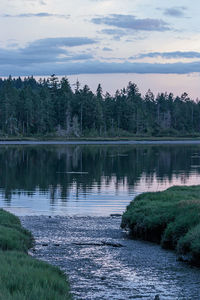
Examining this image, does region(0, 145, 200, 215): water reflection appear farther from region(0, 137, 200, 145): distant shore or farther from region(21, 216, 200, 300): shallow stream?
region(0, 137, 200, 145): distant shore

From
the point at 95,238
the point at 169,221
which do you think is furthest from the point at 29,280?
the point at 95,238

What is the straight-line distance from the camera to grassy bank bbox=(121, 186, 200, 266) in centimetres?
1931

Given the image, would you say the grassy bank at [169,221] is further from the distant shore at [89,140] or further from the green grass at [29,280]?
the distant shore at [89,140]

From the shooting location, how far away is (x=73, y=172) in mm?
64312

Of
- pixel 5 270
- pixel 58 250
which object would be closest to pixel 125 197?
pixel 58 250

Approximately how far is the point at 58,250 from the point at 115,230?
596 cm

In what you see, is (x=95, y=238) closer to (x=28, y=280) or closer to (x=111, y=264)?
(x=111, y=264)

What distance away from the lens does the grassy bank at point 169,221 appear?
1931 cm

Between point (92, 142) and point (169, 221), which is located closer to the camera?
point (169, 221)

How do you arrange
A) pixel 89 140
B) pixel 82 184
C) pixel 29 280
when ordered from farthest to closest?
1. pixel 89 140
2. pixel 82 184
3. pixel 29 280

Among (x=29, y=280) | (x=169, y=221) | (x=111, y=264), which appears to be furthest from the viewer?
(x=169, y=221)

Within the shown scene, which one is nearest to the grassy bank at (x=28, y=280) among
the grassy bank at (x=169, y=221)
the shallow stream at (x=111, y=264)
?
the shallow stream at (x=111, y=264)

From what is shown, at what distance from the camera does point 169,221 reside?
23078mm

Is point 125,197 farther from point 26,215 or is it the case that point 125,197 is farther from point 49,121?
point 49,121
